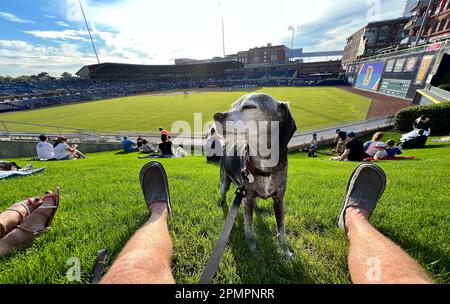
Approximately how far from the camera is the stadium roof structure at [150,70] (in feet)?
275

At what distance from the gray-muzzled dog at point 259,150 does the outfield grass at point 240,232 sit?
29 centimetres

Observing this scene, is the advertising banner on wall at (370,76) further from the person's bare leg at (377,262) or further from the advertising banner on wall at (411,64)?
the person's bare leg at (377,262)

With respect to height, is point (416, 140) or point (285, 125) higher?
point (285, 125)

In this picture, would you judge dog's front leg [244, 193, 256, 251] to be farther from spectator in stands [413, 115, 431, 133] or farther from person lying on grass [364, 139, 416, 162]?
spectator in stands [413, 115, 431, 133]

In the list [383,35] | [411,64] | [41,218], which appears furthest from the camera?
[383,35]

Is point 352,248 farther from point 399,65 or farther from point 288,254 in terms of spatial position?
point 399,65

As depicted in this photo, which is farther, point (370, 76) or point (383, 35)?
point (383, 35)

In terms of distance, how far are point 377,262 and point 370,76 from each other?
180 feet

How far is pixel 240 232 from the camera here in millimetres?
2443

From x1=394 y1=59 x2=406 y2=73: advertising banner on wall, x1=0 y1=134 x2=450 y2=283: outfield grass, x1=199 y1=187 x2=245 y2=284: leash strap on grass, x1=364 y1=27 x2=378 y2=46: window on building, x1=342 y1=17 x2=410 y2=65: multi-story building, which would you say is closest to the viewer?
x1=199 y1=187 x2=245 y2=284: leash strap on grass

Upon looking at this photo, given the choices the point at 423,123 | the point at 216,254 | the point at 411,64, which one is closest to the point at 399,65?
the point at 411,64

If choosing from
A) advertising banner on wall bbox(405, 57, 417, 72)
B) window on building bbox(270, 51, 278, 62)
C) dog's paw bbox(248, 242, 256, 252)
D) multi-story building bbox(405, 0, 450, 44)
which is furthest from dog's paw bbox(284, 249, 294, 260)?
window on building bbox(270, 51, 278, 62)

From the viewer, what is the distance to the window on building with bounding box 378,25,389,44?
6328 cm
